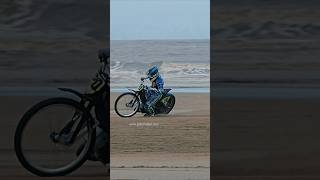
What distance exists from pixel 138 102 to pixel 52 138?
750mm

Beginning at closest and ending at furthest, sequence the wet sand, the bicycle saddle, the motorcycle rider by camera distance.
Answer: the bicycle saddle, the wet sand, the motorcycle rider

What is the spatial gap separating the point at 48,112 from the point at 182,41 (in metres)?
1.04

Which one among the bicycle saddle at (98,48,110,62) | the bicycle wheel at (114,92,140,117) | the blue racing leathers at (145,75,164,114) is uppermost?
the bicycle saddle at (98,48,110,62)

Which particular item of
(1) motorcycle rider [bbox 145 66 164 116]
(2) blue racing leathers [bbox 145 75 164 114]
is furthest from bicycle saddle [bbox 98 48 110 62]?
(2) blue racing leathers [bbox 145 75 164 114]

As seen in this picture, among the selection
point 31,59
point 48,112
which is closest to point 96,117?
point 48,112

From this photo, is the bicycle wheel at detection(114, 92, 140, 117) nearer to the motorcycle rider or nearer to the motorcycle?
the motorcycle

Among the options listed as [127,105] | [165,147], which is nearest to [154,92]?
[127,105]

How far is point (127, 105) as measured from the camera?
4.28 m

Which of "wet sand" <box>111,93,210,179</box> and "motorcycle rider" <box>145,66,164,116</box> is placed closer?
"wet sand" <box>111,93,210,179</box>

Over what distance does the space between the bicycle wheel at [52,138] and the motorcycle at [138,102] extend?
307mm

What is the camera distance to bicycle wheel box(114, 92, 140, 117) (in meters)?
4.22

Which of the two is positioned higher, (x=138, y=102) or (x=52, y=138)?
(x=138, y=102)

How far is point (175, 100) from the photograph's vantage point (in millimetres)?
4707

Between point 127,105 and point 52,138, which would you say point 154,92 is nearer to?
point 127,105
